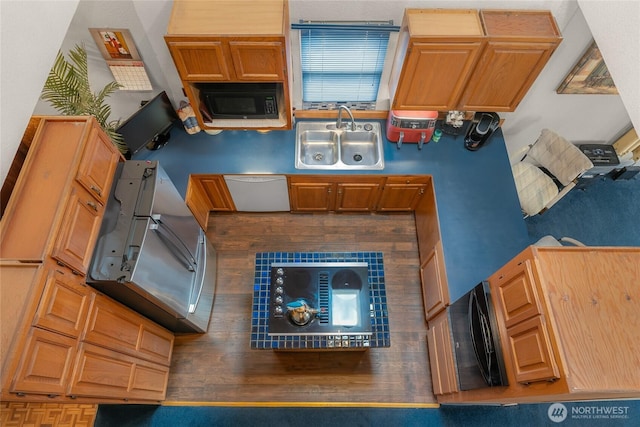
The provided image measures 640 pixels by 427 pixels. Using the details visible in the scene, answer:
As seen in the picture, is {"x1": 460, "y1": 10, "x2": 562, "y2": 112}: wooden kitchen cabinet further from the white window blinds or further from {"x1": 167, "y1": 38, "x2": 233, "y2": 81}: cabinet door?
{"x1": 167, "y1": 38, "x2": 233, "y2": 81}: cabinet door

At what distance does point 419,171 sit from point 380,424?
220 centimetres

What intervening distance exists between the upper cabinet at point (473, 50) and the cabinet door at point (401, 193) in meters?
0.86

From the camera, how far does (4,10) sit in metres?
1.58

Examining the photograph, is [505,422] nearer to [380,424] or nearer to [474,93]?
[380,424]

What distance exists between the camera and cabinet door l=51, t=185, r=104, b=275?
1.70m

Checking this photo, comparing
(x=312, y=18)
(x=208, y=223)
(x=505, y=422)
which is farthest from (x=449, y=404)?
(x=312, y=18)

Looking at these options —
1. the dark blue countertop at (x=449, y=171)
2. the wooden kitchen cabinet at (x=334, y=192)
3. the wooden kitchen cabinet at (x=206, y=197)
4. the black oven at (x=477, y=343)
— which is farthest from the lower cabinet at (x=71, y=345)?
the black oven at (x=477, y=343)

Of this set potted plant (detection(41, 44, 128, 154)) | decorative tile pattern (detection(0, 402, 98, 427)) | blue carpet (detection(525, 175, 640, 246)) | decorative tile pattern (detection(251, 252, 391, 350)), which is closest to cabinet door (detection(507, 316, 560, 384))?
decorative tile pattern (detection(251, 252, 391, 350))

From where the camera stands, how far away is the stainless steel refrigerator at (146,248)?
6.35 ft

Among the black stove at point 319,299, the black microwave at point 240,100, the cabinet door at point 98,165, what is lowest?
the black stove at point 319,299

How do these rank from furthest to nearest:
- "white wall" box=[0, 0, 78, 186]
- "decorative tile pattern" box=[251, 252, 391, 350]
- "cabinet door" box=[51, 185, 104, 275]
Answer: "decorative tile pattern" box=[251, 252, 391, 350]
"cabinet door" box=[51, 185, 104, 275]
"white wall" box=[0, 0, 78, 186]

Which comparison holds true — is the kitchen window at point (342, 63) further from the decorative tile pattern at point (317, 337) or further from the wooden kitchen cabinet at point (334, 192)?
the decorative tile pattern at point (317, 337)

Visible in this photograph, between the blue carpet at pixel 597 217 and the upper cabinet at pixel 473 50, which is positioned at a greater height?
the upper cabinet at pixel 473 50

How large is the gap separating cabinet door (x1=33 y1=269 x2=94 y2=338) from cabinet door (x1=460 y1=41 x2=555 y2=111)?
283 cm
